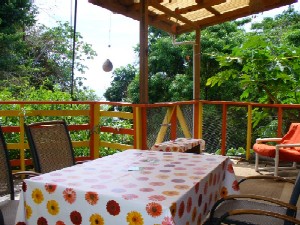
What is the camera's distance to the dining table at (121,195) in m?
1.47

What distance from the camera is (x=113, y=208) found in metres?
1.51

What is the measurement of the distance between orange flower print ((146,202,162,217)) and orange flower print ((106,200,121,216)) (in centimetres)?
15

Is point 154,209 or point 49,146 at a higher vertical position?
point 49,146

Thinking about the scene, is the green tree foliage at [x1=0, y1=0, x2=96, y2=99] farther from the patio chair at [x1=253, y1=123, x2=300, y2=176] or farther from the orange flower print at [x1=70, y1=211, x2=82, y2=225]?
the orange flower print at [x1=70, y1=211, x2=82, y2=225]

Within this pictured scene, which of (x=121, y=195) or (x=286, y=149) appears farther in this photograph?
(x=286, y=149)

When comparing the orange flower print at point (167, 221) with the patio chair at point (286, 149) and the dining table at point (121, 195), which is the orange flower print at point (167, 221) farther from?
the patio chair at point (286, 149)

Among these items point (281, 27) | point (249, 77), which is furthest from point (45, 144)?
point (281, 27)

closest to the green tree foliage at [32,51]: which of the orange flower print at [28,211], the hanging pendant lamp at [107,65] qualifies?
the hanging pendant lamp at [107,65]

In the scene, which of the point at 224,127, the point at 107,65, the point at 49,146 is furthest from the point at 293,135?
the point at 49,146

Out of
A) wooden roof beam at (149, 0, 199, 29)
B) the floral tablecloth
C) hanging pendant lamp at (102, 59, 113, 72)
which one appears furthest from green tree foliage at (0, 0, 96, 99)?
the floral tablecloth

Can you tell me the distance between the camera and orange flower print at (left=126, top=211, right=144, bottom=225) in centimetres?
A: 144

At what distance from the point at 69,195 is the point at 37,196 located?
0.20 m

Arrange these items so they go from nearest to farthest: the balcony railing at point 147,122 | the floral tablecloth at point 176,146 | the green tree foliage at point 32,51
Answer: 1. the floral tablecloth at point 176,146
2. the balcony railing at point 147,122
3. the green tree foliage at point 32,51

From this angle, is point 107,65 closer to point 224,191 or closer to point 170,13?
point 170,13
